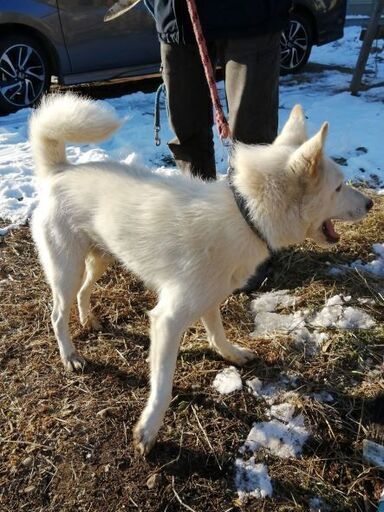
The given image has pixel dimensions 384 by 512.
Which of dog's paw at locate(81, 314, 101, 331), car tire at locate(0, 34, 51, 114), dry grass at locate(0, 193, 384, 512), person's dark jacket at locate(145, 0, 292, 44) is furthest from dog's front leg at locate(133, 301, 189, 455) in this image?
car tire at locate(0, 34, 51, 114)

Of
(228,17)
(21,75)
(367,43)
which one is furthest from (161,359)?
(367,43)

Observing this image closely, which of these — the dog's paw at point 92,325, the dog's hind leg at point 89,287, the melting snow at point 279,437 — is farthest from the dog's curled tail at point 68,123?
the melting snow at point 279,437

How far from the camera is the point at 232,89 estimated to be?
285cm

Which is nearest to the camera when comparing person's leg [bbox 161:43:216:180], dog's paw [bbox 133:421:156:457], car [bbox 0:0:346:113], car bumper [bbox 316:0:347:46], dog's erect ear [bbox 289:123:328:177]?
dog's erect ear [bbox 289:123:328:177]

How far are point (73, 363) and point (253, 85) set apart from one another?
1811 millimetres

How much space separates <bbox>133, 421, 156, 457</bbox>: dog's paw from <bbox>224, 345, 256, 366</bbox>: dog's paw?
0.63 m

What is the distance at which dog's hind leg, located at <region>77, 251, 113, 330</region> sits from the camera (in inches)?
110

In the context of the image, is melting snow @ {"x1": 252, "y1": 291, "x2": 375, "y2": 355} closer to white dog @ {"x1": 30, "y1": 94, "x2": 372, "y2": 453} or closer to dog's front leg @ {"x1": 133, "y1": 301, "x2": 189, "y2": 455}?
white dog @ {"x1": 30, "y1": 94, "x2": 372, "y2": 453}

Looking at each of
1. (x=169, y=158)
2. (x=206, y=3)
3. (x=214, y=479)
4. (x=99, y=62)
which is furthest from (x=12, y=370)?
(x=99, y=62)

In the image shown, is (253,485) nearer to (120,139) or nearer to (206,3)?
(206,3)

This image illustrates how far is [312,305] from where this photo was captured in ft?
9.70

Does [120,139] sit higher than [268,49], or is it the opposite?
[268,49]

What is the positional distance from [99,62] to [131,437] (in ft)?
16.8

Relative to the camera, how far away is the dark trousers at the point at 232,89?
2725 millimetres
